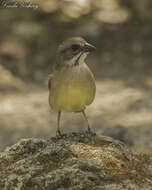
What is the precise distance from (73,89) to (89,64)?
7.42m

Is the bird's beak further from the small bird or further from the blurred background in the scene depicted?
the blurred background

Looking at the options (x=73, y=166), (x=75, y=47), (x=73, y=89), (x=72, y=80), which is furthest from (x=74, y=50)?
(x=73, y=166)

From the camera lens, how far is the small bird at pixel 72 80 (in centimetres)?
565

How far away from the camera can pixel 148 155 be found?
5457 millimetres

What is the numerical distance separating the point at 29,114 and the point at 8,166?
241 inches

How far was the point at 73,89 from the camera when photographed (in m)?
5.64

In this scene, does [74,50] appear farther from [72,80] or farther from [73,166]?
[73,166]

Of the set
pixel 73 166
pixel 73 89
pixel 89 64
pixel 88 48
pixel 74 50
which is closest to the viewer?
pixel 73 166

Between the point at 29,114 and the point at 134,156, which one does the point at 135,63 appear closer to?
the point at 29,114

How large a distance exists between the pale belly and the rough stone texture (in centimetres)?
63

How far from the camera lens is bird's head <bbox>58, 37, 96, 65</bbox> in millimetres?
5855

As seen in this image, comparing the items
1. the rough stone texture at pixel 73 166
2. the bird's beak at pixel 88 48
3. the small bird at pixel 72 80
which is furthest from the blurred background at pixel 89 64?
the rough stone texture at pixel 73 166

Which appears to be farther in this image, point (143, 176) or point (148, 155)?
point (148, 155)

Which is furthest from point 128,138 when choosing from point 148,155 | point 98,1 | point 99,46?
point 98,1
